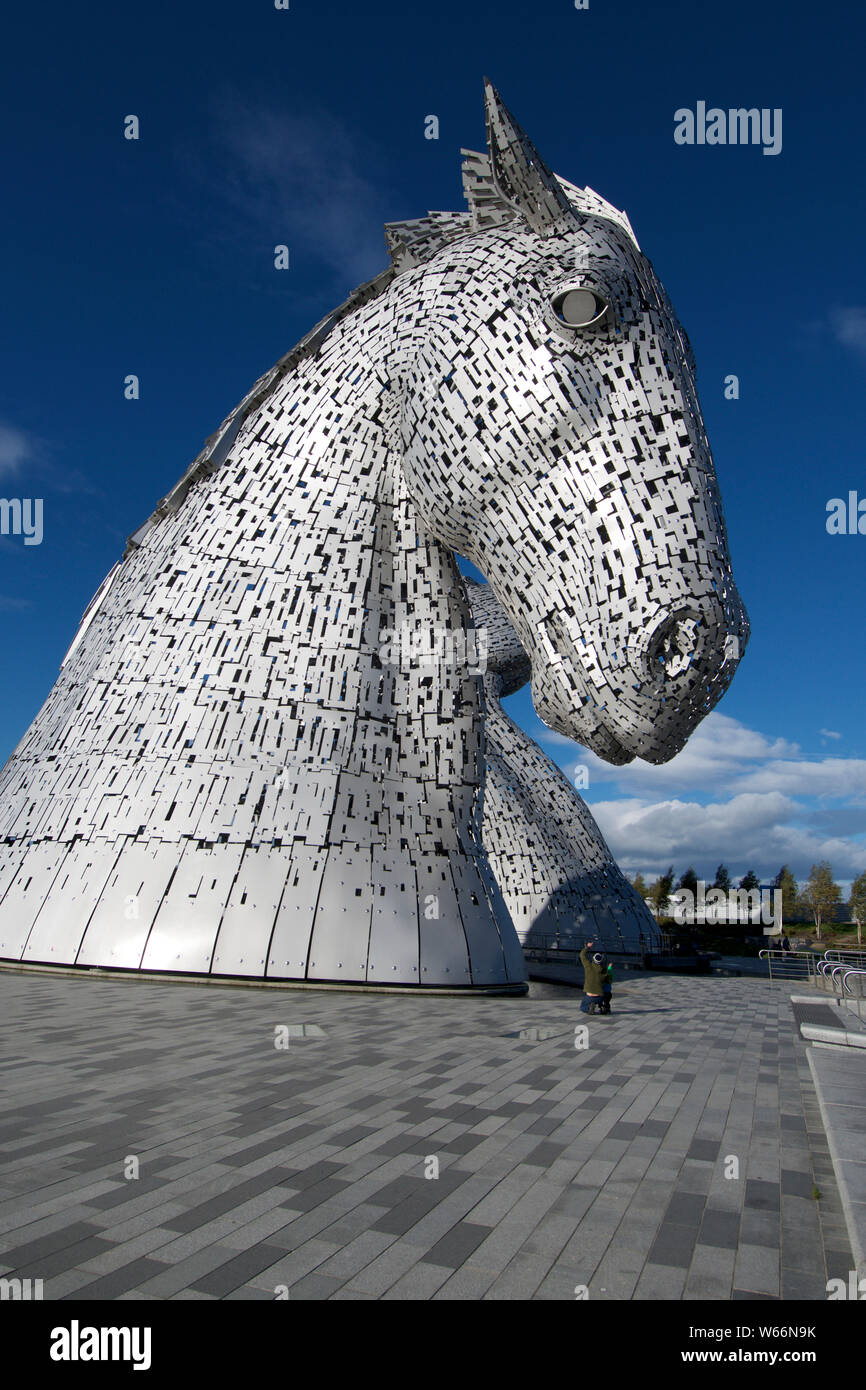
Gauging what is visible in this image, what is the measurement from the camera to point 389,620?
27.1ft

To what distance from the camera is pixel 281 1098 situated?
409cm

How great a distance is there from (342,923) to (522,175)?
6310 mm

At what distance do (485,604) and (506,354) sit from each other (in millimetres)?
11235

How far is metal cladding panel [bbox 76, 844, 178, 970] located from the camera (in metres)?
7.20

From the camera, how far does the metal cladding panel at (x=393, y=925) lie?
7270mm

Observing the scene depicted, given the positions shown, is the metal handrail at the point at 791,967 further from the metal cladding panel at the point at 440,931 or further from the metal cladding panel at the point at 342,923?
the metal cladding panel at the point at 342,923

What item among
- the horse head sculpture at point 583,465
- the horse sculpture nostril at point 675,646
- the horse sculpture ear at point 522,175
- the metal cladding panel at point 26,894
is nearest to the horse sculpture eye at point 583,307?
the horse head sculpture at point 583,465

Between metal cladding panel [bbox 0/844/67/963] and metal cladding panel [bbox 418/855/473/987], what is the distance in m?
3.33

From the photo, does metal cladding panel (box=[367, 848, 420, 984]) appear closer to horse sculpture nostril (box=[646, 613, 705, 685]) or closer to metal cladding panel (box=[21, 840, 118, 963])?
metal cladding panel (box=[21, 840, 118, 963])

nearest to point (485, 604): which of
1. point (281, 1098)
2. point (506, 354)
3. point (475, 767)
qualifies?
point (475, 767)

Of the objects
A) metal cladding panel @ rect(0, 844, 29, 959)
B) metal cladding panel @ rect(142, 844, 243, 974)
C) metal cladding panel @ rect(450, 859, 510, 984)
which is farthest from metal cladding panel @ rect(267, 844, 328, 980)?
metal cladding panel @ rect(0, 844, 29, 959)

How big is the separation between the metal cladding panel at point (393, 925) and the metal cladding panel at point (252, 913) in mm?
853

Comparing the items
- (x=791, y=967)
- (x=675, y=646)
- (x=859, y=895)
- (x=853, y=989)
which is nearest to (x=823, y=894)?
(x=859, y=895)

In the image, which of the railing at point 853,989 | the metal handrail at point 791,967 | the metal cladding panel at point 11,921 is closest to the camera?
the metal cladding panel at point 11,921
